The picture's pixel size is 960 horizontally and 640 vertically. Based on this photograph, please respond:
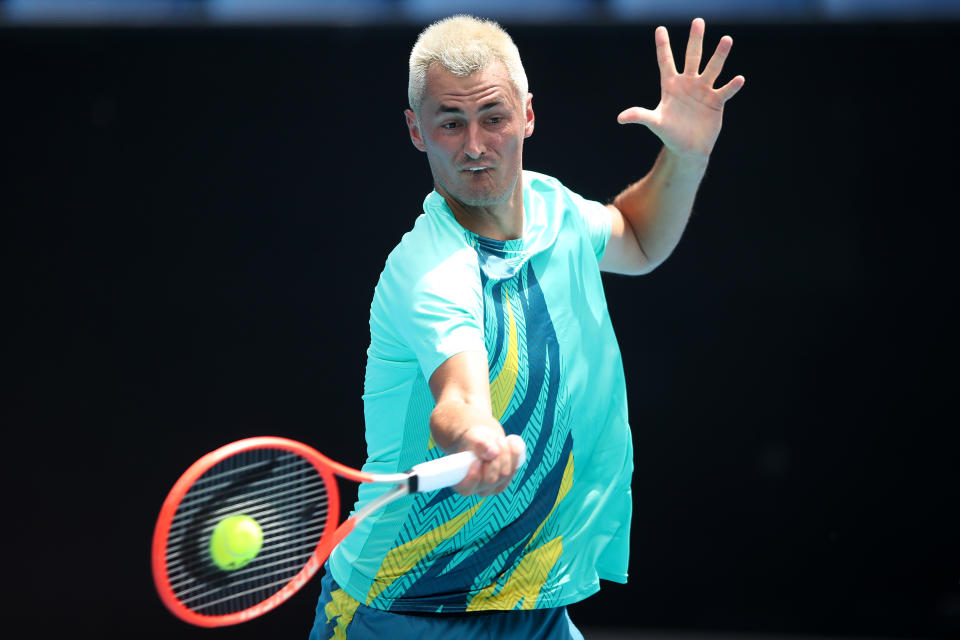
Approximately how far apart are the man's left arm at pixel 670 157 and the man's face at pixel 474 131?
0.43 m

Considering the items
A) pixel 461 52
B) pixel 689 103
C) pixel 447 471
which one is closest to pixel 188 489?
pixel 447 471

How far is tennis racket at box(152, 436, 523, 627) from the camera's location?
204 cm

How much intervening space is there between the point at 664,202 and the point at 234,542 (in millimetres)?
1332

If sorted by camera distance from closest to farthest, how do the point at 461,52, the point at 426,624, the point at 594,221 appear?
1. the point at 461,52
2. the point at 426,624
3. the point at 594,221

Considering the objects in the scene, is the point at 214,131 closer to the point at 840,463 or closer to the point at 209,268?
the point at 209,268

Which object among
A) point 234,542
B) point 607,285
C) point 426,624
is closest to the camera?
point 234,542

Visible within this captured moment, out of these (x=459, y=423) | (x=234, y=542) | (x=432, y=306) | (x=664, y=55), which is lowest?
(x=234, y=542)

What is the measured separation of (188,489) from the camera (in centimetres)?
201

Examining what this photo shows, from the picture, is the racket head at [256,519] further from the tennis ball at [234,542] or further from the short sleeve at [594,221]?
the short sleeve at [594,221]

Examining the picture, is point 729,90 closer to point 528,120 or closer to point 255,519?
point 528,120

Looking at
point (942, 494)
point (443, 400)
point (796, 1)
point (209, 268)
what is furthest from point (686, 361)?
point (443, 400)

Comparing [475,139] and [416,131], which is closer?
[475,139]

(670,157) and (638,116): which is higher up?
(638,116)

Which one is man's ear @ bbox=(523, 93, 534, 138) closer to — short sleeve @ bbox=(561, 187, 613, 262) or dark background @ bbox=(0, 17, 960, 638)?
short sleeve @ bbox=(561, 187, 613, 262)
